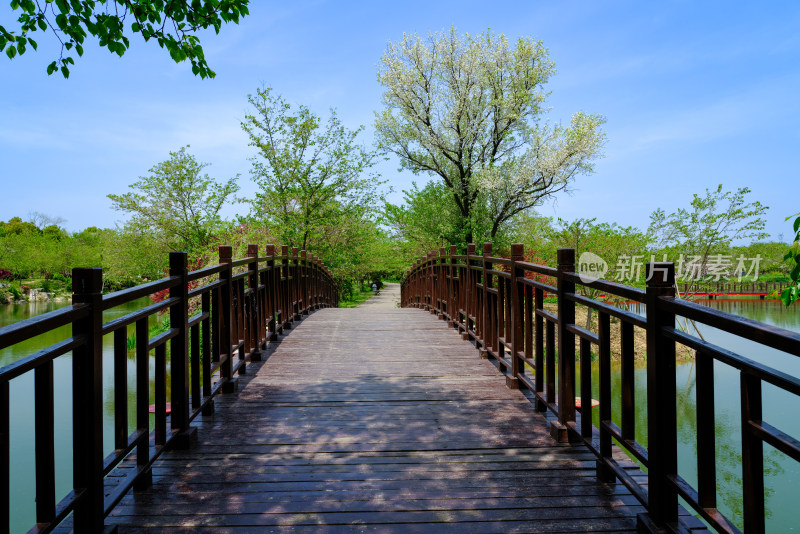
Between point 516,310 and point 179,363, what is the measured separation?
2419 millimetres

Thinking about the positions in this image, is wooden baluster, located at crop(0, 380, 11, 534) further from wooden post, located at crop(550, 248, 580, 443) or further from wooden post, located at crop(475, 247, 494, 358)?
wooden post, located at crop(475, 247, 494, 358)

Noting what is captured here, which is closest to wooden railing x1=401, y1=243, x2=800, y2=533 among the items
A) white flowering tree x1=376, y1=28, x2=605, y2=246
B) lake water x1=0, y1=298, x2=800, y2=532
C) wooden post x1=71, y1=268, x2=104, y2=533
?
wooden post x1=71, y1=268, x2=104, y2=533

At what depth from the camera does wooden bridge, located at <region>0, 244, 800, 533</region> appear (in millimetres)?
1837

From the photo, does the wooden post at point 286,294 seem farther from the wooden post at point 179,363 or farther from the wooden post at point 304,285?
the wooden post at point 179,363

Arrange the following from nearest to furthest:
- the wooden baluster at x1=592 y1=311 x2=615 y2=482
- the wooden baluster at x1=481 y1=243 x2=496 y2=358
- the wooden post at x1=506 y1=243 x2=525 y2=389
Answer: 1. the wooden baluster at x1=592 y1=311 x2=615 y2=482
2. the wooden post at x1=506 y1=243 x2=525 y2=389
3. the wooden baluster at x1=481 y1=243 x2=496 y2=358

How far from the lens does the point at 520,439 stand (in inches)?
126

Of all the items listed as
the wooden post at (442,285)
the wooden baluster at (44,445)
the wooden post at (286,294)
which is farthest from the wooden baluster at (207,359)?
the wooden post at (442,285)

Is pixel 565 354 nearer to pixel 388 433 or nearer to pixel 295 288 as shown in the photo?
pixel 388 433

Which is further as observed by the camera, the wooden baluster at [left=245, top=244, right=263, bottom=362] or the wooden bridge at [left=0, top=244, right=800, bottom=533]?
the wooden baluster at [left=245, top=244, right=263, bottom=362]

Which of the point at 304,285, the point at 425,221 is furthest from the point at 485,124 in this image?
the point at 304,285

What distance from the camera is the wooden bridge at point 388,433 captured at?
1837 mm

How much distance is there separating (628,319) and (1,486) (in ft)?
7.89

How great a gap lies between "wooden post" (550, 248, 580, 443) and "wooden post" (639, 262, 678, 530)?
94cm

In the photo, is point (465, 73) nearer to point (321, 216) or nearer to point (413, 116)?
point (413, 116)
